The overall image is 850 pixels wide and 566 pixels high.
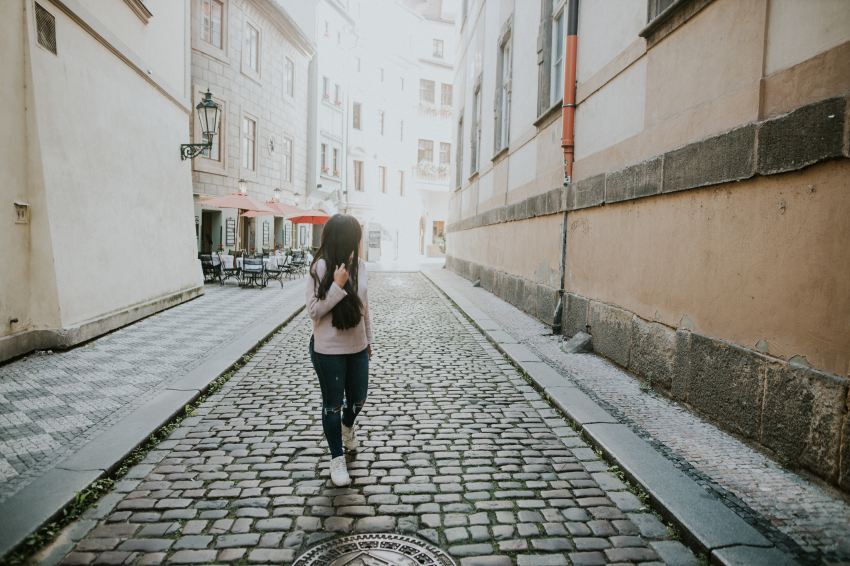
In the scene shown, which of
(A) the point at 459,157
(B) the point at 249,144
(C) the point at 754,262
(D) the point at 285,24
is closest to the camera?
(C) the point at 754,262

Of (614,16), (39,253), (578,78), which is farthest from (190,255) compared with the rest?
(614,16)

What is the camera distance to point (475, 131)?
20000 mm

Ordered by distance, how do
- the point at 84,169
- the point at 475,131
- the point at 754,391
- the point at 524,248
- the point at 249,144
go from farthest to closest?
the point at 249,144 → the point at 475,131 → the point at 524,248 → the point at 84,169 → the point at 754,391

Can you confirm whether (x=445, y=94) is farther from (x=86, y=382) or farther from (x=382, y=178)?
(x=86, y=382)

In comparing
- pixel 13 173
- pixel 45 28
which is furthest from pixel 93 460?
pixel 45 28

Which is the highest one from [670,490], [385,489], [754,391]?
[754,391]

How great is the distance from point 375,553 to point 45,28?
767 cm

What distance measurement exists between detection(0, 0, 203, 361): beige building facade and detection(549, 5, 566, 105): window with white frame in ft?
23.6

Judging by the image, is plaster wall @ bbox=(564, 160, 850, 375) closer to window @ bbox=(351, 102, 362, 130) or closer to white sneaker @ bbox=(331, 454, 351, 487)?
white sneaker @ bbox=(331, 454, 351, 487)

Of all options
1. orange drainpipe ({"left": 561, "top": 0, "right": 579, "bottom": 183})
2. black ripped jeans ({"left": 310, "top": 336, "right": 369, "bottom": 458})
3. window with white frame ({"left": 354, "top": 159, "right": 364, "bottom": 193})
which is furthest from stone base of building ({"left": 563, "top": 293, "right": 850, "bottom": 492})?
window with white frame ({"left": 354, "top": 159, "right": 364, "bottom": 193})

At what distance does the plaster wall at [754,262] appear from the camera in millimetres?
3611

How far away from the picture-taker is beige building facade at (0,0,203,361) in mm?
6820

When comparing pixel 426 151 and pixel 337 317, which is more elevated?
pixel 426 151

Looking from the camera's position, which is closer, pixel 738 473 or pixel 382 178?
pixel 738 473
